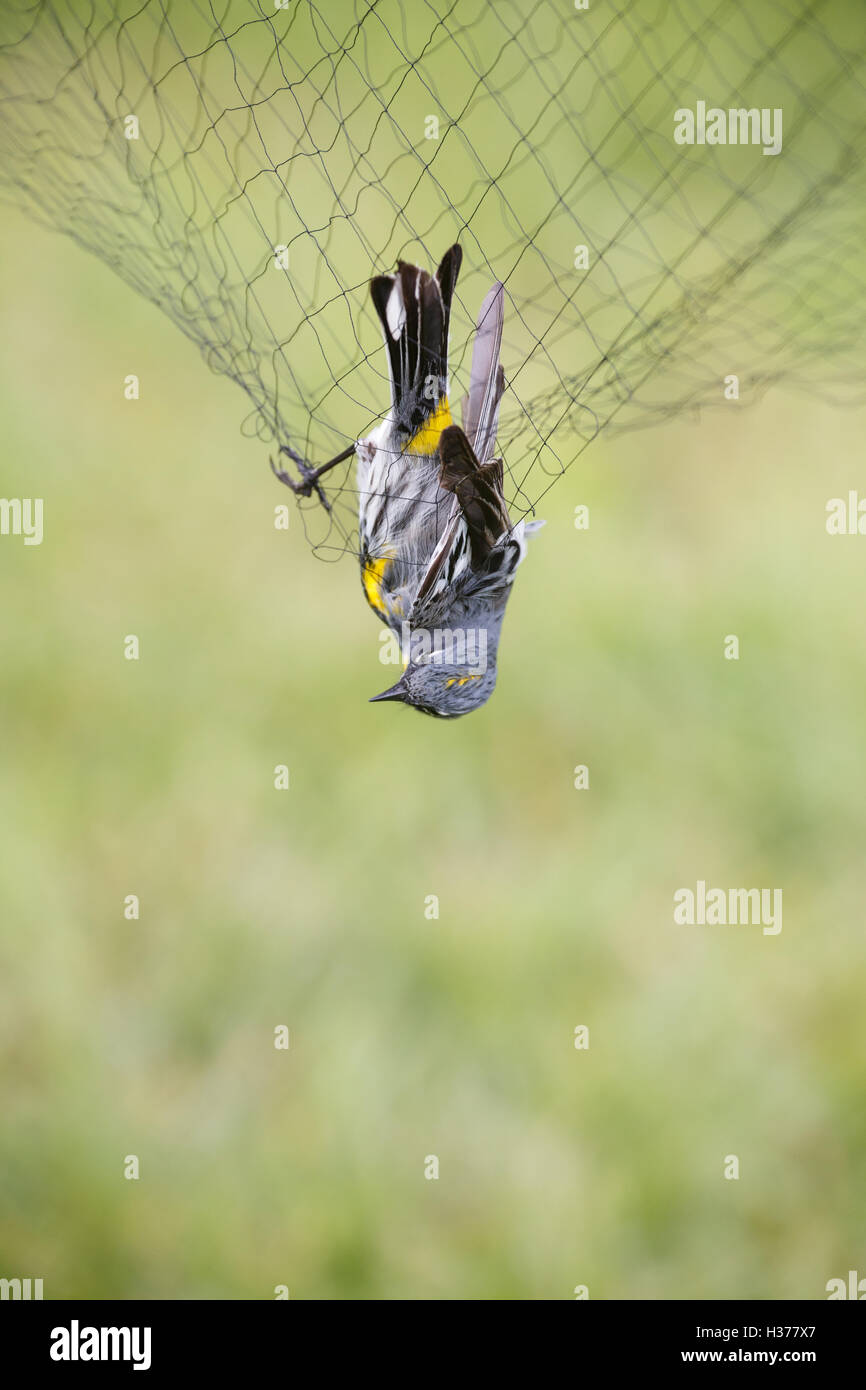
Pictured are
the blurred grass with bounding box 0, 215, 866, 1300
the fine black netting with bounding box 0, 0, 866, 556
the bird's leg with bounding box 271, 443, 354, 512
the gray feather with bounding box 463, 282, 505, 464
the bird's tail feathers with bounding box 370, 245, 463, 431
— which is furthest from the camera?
the blurred grass with bounding box 0, 215, 866, 1300

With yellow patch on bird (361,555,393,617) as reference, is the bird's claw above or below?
above

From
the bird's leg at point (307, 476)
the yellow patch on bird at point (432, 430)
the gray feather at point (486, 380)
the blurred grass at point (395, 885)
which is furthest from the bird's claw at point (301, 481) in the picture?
the blurred grass at point (395, 885)

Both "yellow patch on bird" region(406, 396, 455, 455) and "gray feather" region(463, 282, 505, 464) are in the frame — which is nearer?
"gray feather" region(463, 282, 505, 464)

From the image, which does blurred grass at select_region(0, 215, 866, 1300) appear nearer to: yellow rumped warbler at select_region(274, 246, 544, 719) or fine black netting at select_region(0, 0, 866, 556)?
fine black netting at select_region(0, 0, 866, 556)

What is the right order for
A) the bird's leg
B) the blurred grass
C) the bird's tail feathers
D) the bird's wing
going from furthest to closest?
1. the blurred grass
2. the bird's leg
3. the bird's tail feathers
4. the bird's wing

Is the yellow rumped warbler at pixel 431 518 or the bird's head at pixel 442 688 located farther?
the bird's head at pixel 442 688

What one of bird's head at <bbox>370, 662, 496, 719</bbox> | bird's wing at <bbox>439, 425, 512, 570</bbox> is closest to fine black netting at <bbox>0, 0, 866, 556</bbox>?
bird's head at <bbox>370, 662, 496, 719</bbox>

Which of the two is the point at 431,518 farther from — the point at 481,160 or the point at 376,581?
the point at 481,160

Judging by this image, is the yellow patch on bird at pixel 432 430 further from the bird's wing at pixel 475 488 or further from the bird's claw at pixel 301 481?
the bird's wing at pixel 475 488
